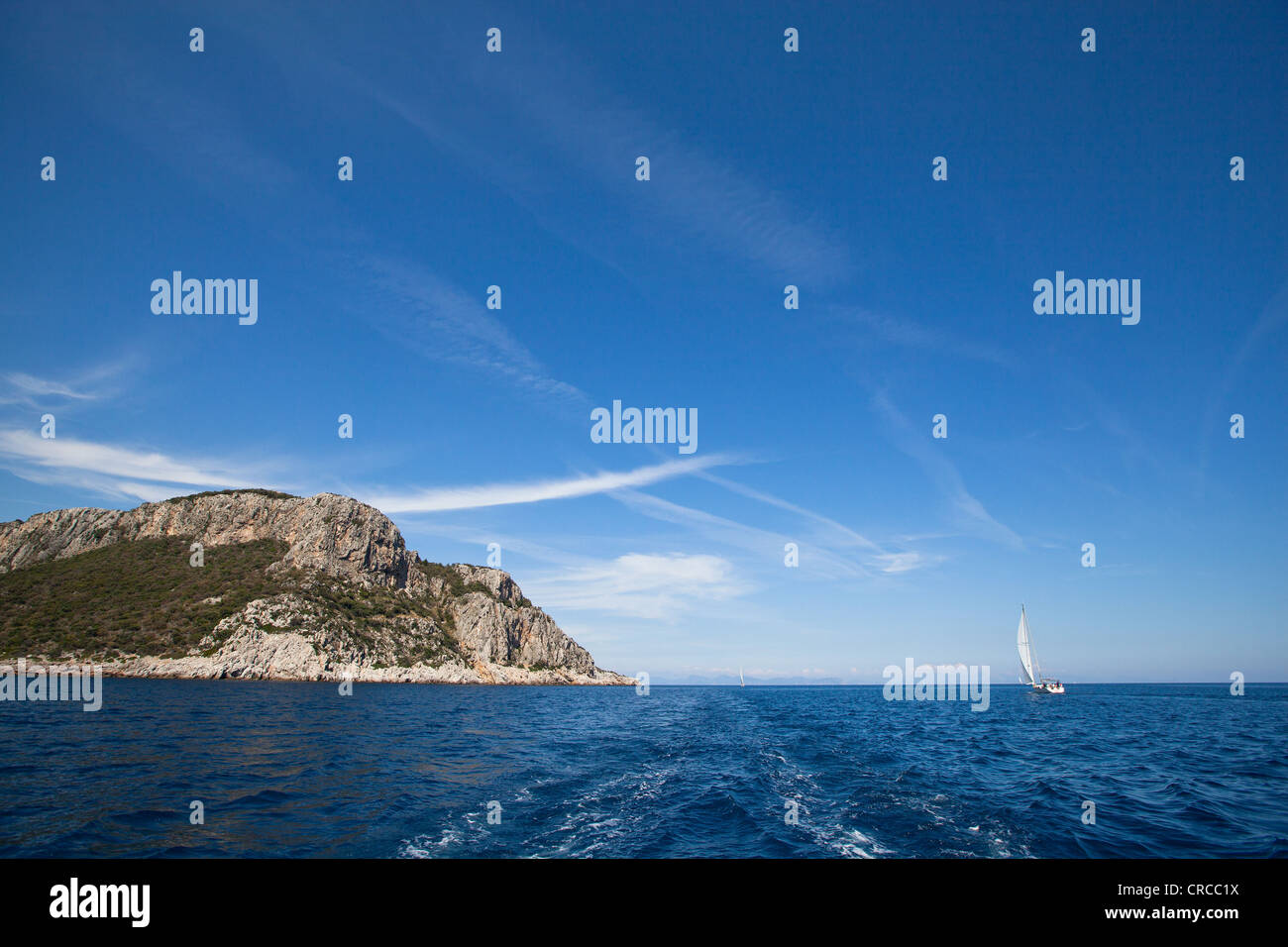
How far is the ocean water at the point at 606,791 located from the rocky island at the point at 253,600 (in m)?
66.9

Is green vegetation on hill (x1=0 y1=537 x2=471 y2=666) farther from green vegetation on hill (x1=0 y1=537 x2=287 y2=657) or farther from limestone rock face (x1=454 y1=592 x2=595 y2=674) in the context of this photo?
limestone rock face (x1=454 y1=592 x2=595 y2=674)

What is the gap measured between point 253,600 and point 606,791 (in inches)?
5026

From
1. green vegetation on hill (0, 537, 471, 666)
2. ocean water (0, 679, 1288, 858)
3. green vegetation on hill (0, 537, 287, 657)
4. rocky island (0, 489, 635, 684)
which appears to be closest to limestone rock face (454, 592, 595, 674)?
rocky island (0, 489, 635, 684)

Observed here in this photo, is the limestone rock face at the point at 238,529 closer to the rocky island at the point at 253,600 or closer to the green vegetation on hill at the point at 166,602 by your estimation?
the rocky island at the point at 253,600

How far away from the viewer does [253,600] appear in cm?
11794

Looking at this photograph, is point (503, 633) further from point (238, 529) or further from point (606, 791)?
point (606, 791)

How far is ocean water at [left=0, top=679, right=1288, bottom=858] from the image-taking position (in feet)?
55.7

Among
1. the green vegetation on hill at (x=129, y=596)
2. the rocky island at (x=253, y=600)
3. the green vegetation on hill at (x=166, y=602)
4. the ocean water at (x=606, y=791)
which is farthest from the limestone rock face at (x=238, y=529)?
the ocean water at (x=606, y=791)

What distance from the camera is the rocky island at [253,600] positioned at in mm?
100125

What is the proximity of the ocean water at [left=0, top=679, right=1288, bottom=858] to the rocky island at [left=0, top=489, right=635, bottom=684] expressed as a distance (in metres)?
66.9
